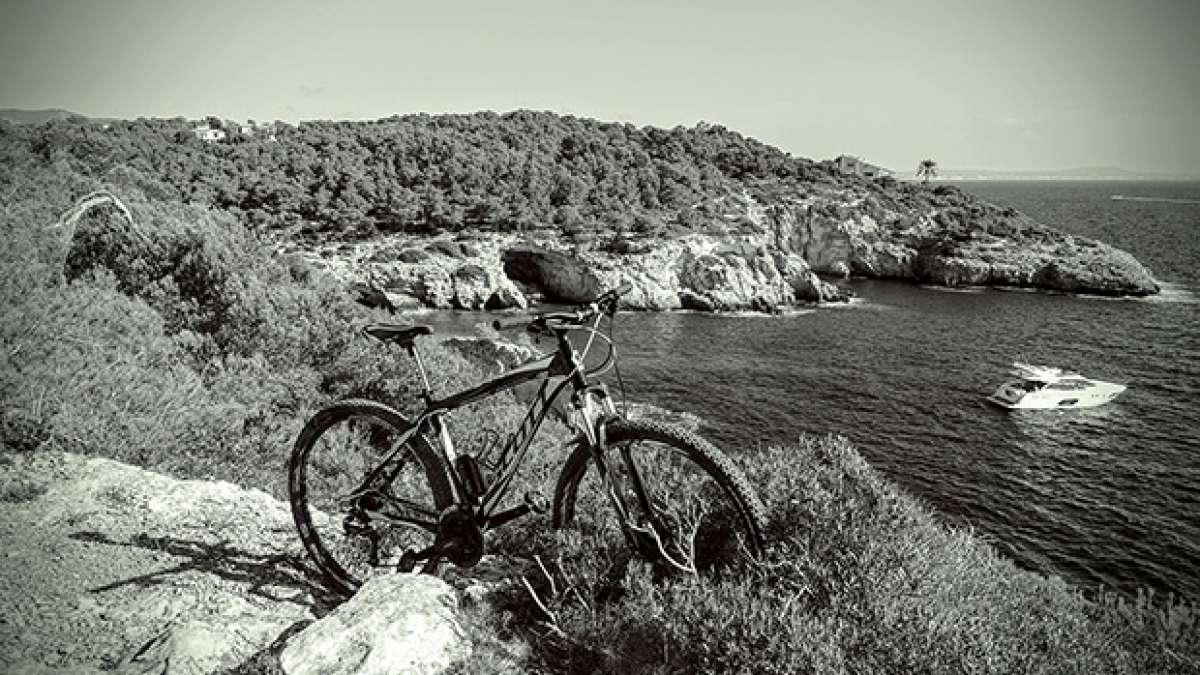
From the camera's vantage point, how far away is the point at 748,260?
197ft

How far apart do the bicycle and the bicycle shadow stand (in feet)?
0.54

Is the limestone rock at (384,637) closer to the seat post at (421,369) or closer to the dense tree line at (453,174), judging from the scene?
the seat post at (421,369)

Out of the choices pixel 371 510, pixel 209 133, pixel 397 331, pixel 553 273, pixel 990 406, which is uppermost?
pixel 209 133

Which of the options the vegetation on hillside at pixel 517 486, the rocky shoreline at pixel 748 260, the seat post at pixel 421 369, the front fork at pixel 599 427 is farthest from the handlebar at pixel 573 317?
the rocky shoreline at pixel 748 260

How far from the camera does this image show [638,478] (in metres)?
3.38

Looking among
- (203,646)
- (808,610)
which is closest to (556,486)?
(808,610)

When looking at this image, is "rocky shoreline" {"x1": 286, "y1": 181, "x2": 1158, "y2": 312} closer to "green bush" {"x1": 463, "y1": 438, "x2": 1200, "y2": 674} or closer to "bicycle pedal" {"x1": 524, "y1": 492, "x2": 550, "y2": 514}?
"green bush" {"x1": 463, "y1": 438, "x2": 1200, "y2": 674}

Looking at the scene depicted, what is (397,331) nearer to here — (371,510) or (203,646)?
(371,510)

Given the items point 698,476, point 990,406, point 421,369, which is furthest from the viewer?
point 990,406

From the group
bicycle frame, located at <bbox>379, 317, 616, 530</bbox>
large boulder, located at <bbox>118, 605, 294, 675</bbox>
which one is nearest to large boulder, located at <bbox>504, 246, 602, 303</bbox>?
bicycle frame, located at <bbox>379, 317, 616, 530</bbox>

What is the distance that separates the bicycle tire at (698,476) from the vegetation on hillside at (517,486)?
0.54 feet

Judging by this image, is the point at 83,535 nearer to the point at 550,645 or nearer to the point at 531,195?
the point at 550,645

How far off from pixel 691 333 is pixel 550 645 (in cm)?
4560

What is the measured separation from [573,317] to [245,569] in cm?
291
